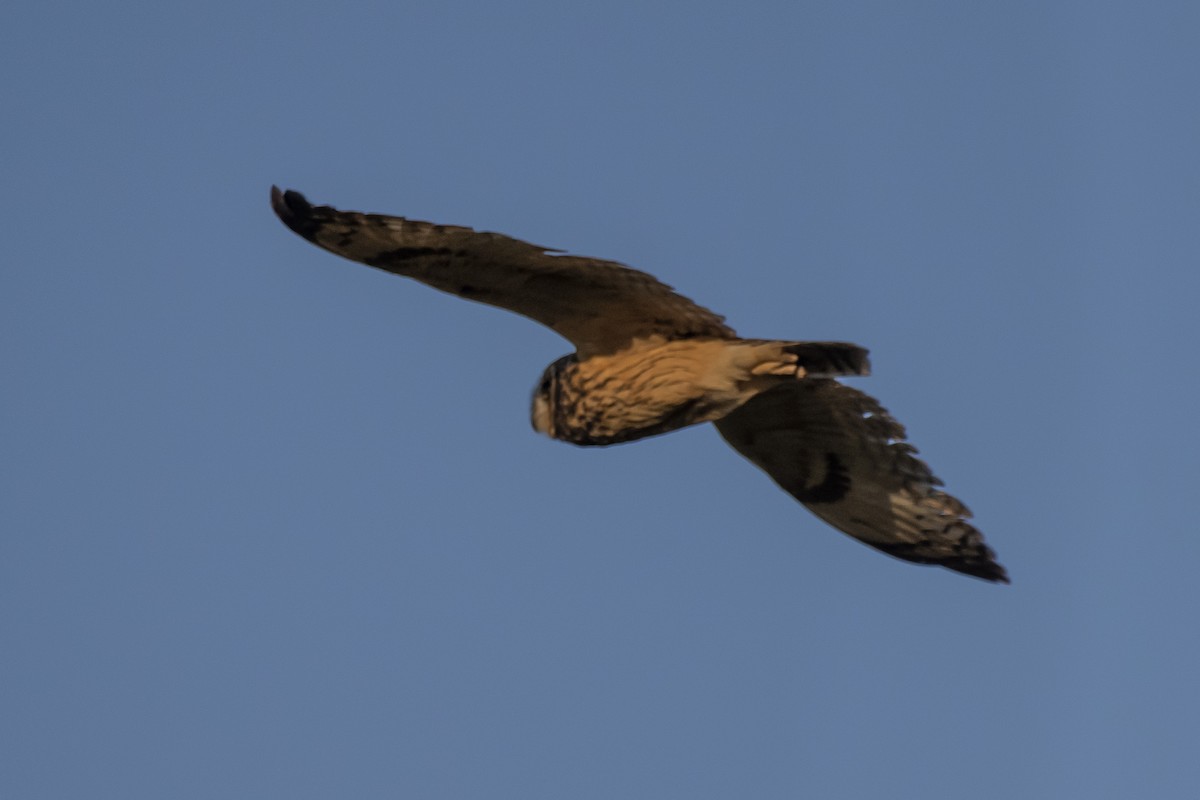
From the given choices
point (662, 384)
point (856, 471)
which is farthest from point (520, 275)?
point (856, 471)

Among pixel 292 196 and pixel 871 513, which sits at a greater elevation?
pixel 292 196

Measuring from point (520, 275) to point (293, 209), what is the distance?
42.7 inches

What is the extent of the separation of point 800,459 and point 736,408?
100 cm

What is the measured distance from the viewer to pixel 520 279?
8.32 metres

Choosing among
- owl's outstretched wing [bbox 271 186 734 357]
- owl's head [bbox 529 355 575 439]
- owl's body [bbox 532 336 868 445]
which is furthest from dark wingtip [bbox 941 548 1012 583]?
owl's head [bbox 529 355 575 439]

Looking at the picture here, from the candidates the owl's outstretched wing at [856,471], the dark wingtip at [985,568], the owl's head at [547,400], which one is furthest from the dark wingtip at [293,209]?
the dark wingtip at [985,568]

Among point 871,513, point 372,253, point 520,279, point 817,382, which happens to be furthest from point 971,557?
point 372,253

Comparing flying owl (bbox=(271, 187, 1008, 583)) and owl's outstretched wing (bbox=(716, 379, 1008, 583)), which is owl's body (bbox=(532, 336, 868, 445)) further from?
owl's outstretched wing (bbox=(716, 379, 1008, 583))

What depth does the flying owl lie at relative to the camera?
806 cm

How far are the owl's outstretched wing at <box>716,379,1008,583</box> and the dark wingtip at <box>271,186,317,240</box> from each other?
2.65 meters

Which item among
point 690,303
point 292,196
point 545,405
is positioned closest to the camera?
point 292,196

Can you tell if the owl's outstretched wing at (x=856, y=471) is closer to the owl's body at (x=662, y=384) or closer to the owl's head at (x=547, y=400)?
the owl's body at (x=662, y=384)

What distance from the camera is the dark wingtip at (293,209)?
26.0ft

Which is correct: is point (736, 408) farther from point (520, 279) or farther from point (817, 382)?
point (520, 279)
